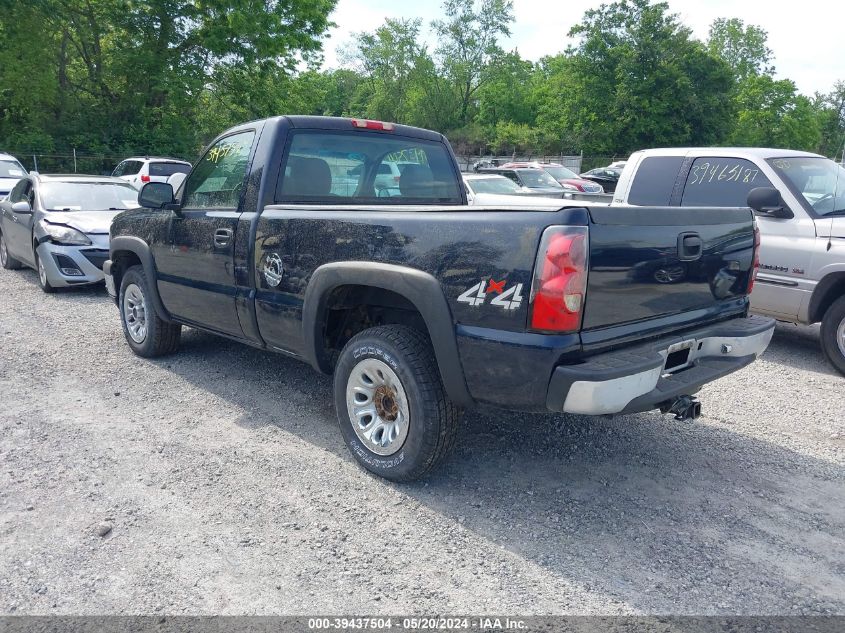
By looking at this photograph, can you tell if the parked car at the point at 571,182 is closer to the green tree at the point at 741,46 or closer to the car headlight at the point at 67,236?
the car headlight at the point at 67,236

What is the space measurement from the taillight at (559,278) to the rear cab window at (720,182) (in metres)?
4.17

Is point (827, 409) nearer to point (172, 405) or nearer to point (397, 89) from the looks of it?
point (172, 405)

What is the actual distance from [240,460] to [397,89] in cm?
6390

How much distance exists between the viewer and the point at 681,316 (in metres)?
3.54

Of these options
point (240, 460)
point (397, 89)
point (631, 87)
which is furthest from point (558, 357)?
point (397, 89)

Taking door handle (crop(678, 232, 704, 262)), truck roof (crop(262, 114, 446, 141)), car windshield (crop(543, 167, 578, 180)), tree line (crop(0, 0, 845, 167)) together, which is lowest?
door handle (crop(678, 232, 704, 262))

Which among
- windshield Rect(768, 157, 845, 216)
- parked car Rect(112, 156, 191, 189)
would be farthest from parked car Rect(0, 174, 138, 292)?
windshield Rect(768, 157, 845, 216)

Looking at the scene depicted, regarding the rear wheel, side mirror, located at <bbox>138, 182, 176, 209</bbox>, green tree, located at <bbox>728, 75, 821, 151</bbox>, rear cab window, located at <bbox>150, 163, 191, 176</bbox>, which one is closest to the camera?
side mirror, located at <bbox>138, 182, 176, 209</bbox>

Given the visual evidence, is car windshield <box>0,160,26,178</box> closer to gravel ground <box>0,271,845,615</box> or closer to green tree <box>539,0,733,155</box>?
gravel ground <box>0,271,845,615</box>

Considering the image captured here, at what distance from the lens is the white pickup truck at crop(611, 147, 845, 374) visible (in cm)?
588

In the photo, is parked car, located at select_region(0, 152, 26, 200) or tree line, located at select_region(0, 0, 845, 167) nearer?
parked car, located at select_region(0, 152, 26, 200)

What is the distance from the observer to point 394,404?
365 centimetres

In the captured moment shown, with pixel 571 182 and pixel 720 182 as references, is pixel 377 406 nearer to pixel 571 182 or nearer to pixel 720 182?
pixel 720 182

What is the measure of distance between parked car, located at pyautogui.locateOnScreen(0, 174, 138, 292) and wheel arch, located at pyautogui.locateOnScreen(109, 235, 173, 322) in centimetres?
285
